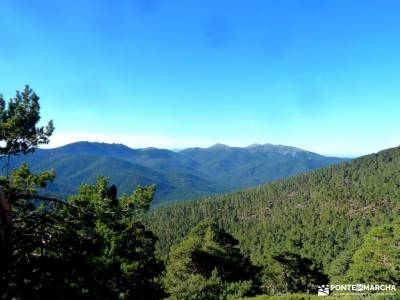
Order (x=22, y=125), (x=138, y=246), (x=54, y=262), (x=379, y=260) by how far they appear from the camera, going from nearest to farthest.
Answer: (x=54, y=262), (x=22, y=125), (x=138, y=246), (x=379, y=260)

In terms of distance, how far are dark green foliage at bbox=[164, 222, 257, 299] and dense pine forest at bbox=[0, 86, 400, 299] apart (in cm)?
14

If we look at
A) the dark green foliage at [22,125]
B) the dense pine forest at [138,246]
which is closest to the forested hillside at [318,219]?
the dense pine forest at [138,246]

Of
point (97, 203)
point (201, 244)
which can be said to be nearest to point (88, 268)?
point (97, 203)

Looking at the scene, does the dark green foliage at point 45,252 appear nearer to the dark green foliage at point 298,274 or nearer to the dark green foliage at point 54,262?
the dark green foliage at point 54,262

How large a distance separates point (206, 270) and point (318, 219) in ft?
356

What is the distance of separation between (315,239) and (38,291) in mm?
125113

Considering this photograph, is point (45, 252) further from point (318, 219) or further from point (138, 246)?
point (318, 219)

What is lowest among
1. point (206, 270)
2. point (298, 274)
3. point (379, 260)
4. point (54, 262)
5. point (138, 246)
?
point (298, 274)

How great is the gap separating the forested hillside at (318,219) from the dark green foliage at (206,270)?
23701mm

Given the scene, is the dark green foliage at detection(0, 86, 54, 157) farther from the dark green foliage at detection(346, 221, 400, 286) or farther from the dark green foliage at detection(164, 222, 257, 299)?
the dark green foliage at detection(346, 221, 400, 286)

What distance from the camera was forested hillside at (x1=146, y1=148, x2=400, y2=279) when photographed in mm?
118625

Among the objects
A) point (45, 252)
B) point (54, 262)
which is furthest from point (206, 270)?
point (54, 262)

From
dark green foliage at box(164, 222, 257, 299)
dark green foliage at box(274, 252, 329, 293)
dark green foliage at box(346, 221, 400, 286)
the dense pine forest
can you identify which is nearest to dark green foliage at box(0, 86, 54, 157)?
the dense pine forest

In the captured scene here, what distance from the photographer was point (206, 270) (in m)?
49.3
